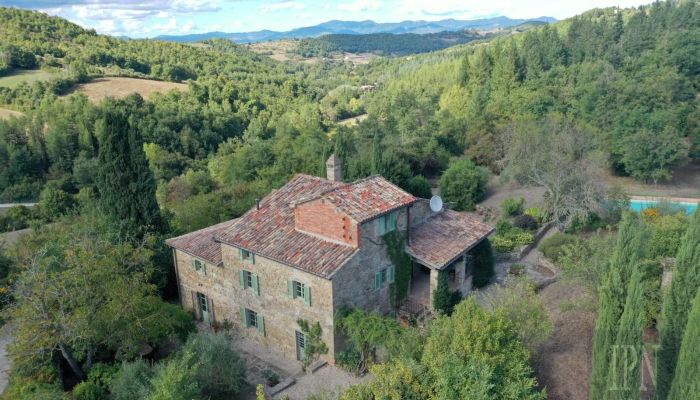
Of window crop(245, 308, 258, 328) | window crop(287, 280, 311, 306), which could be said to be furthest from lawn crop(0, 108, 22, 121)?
window crop(287, 280, 311, 306)

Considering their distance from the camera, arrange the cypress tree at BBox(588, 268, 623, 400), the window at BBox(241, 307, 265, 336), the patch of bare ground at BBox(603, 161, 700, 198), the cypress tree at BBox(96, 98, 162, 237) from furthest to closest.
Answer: the patch of bare ground at BBox(603, 161, 700, 198), the cypress tree at BBox(96, 98, 162, 237), the window at BBox(241, 307, 265, 336), the cypress tree at BBox(588, 268, 623, 400)

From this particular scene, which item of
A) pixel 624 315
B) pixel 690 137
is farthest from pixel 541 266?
pixel 690 137

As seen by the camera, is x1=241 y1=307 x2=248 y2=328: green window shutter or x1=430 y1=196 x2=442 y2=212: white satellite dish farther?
x1=430 y1=196 x2=442 y2=212: white satellite dish

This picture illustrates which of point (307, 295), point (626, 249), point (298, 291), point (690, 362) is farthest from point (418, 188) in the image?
point (690, 362)

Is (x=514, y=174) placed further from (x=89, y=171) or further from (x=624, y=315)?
(x=89, y=171)

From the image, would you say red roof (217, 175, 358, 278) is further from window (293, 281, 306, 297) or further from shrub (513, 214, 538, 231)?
shrub (513, 214, 538, 231)

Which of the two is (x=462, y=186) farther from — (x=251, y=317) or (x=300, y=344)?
(x=300, y=344)
